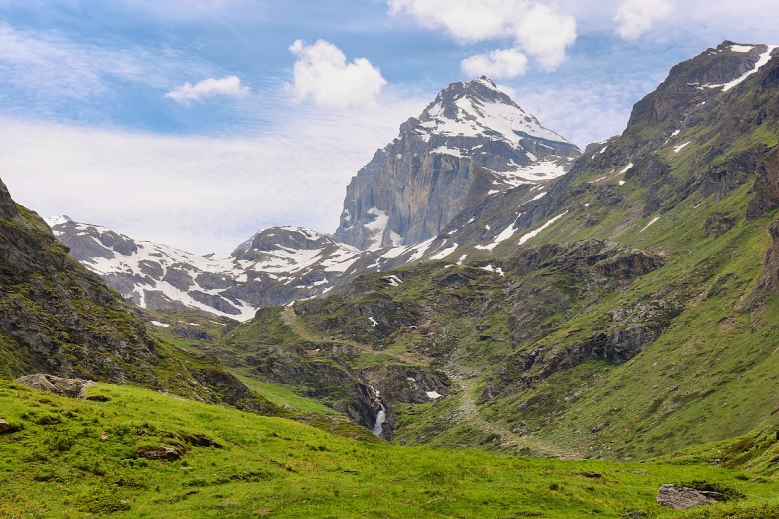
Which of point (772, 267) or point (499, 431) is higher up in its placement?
point (772, 267)

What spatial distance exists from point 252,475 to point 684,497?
87.8ft

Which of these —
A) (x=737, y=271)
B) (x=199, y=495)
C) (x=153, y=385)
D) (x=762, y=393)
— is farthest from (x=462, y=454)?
(x=737, y=271)

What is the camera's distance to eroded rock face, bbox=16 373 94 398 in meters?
46.9

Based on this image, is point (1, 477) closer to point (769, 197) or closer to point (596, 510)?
point (596, 510)

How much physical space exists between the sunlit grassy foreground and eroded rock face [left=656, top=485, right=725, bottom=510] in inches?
36.8

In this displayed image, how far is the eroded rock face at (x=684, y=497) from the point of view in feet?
116

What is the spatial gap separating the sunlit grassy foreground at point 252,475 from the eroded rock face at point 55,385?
151 cm

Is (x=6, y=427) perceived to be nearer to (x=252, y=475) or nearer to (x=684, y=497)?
(x=252, y=475)

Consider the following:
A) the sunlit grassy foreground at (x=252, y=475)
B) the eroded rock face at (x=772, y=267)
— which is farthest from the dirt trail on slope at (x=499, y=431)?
the sunlit grassy foreground at (x=252, y=475)

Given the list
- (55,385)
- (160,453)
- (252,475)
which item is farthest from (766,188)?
(55,385)

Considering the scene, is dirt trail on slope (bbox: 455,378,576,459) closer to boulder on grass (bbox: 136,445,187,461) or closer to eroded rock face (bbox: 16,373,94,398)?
eroded rock face (bbox: 16,373,94,398)

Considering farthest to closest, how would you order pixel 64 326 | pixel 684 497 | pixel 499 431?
1. pixel 499 431
2. pixel 64 326
3. pixel 684 497

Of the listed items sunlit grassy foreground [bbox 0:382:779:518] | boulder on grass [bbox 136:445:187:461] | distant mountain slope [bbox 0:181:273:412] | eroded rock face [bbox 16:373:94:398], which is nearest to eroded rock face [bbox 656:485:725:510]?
sunlit grassy foreground [bbox 0:382:779:518]

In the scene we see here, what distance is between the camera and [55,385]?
49.3m
